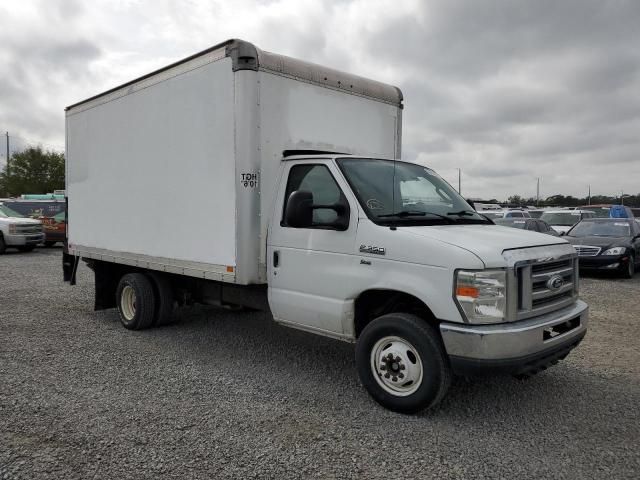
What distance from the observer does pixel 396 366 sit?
14.0 feet

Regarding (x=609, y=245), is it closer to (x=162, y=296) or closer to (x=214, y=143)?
(x=162, y=296)

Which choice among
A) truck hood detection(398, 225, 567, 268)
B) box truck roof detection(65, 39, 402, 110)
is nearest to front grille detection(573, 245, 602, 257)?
box truck roof detection(65, 39, 402, 110)

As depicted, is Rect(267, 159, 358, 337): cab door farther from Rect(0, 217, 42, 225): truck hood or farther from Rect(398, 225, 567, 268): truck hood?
Rect(0, 217, 42, 225): truck hood

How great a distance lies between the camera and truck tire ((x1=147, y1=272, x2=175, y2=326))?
7000 millimetres

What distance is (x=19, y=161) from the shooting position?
179ft

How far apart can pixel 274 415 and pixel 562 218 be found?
17.1m

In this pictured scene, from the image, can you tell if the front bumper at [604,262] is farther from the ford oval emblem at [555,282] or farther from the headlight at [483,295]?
the headlight at [483,295]

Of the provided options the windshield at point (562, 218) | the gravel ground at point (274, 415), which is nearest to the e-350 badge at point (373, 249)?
the gravel ground at point (274, 415)

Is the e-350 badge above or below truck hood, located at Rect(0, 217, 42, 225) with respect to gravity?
above

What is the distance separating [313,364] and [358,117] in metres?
2.87

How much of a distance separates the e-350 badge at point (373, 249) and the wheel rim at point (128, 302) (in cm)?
405

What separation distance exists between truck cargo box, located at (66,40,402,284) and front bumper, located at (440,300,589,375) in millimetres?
2143

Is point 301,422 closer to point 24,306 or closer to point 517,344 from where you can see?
point 517,344

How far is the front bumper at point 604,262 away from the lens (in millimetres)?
12430
